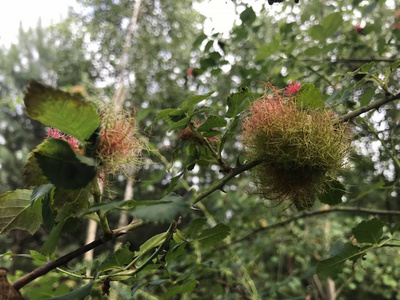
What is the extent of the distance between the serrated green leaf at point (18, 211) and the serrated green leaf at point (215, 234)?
1.04 ft

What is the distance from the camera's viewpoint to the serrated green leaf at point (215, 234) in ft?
2.22

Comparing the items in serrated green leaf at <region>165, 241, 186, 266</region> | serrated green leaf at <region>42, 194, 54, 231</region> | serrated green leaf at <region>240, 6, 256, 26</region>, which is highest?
serrated green leaf at <region>240, 6, 256, 26</region>

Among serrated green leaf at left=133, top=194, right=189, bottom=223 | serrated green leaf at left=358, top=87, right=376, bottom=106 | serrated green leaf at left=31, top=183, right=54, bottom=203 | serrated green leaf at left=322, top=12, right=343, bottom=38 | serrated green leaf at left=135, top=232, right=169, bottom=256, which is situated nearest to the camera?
serrated green leaf at left=133, top=194, right=189, bottom=223

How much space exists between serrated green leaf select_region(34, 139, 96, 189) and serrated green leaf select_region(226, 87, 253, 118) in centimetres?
30

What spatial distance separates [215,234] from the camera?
2.24 feet

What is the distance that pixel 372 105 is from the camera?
0.76m

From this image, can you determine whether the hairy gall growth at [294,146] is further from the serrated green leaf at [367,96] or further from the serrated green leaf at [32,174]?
the serrated green leaf at [32,174]

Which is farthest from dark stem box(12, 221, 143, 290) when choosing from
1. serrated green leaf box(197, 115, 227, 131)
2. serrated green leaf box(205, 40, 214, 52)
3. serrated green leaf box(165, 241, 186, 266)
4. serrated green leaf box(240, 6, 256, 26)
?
serrated green leaf box(205, 40, 214, 52)

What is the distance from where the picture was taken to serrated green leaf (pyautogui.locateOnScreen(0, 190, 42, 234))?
2.00ft

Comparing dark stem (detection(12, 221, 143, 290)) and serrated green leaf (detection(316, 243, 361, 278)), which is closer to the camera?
dark stem (detection(12, 221, 143, 290))

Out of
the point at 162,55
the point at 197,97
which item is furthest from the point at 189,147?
the point at 162,55

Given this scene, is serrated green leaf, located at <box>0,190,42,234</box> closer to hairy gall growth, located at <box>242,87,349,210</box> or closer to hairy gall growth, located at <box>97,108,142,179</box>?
hairy gall growth, located at <box>97,108,142,179</box>

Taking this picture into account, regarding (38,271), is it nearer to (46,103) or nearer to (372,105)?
(46,103)

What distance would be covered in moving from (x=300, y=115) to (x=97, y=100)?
1.31 feet
